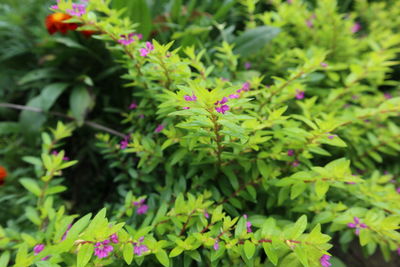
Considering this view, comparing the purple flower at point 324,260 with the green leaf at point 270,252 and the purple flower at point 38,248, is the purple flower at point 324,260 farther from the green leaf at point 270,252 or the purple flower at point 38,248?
the purple flower at point 38,248

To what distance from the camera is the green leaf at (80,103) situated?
1.18 m

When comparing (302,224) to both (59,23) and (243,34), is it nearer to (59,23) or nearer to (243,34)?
(243,34)

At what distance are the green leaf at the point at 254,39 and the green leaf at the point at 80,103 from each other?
71cm

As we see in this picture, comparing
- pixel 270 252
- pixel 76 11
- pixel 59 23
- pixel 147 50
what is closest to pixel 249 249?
pixel 270 252

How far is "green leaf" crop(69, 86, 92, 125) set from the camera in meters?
1.18

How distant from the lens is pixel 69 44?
1223mm

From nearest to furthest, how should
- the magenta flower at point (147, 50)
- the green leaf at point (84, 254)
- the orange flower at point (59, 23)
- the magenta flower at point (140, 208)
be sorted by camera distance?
the green leaf at point (84, 254) → the magenta flower at point (147, 50) → the magenta flower at point (140, 208) → the orange flower at point (59, 23)

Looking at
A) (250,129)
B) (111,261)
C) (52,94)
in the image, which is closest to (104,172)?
(52,94)

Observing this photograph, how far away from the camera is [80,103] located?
1.22 meters

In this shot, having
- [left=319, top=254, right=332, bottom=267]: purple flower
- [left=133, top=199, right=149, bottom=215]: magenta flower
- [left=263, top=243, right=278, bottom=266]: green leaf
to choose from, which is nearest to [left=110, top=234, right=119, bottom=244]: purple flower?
[left=133, top=199, right=149, bottom=215]: magenta flower

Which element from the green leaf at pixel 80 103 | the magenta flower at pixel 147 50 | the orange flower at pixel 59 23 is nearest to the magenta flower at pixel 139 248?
the magenta flower at pixel 147 50

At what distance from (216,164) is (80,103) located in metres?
0.77

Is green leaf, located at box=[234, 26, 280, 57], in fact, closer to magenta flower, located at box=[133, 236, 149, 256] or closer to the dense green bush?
the dense green bush

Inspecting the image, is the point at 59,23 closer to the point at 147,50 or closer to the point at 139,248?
the point at 147,50
